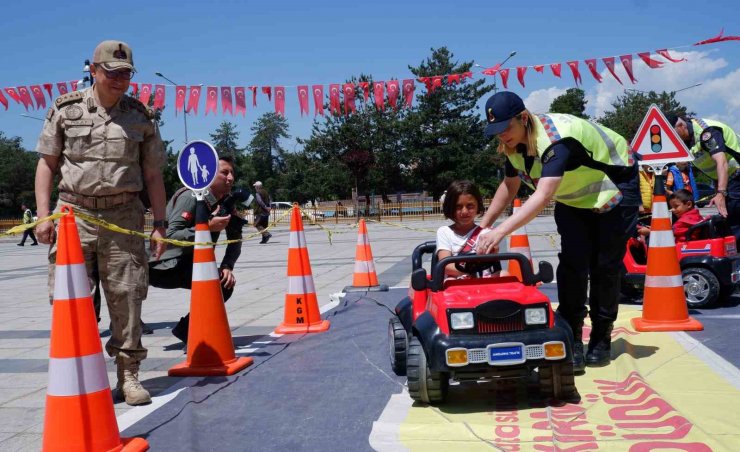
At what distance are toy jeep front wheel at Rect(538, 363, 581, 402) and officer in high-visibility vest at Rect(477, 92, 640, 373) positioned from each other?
638mm

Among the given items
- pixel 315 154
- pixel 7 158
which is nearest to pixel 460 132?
pixel 315 154

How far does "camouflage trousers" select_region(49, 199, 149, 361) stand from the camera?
4.08 m

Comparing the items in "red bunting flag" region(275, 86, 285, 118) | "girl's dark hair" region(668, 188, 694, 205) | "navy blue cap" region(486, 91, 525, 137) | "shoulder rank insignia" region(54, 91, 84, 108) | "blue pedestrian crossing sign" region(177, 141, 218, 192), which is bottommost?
"girl's dark hair" region(668, 188, 694, 205)

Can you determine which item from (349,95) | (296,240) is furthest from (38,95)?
(296,240)

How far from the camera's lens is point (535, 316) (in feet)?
11.8

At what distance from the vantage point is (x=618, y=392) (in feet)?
12.8

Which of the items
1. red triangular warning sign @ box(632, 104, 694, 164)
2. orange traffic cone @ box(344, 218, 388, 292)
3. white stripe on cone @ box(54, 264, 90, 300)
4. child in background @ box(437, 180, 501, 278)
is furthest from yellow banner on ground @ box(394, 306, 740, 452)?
orange traffic cone @ box(344, 218, 388, 292)

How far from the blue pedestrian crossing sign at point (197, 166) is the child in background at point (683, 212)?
4.85 meters

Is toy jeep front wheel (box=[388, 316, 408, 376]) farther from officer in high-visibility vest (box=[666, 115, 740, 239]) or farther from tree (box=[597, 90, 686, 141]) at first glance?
tree (box=[597, 90, 686, 141])

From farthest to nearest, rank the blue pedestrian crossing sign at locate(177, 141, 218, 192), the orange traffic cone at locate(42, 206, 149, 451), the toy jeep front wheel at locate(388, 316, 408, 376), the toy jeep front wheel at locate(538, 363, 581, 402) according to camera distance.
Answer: the blue pedestrian crossing sign at locate(177, 141, 218, 192), the toy jeep front wheel at locate(388, 316, 408, 376), the toy jeep front wheel at locate(538, 363, 581, 402), the orange traffic cone at locate(42, 206, 149, 451)

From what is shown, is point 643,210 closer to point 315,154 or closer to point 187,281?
point 187,281

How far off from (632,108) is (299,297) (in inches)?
2416

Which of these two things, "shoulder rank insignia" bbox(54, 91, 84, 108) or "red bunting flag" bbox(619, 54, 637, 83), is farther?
"red bunting flag" bbox(619, 54, 637, 83)

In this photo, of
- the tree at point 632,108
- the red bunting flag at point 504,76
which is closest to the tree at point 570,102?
the tree at point 632,108
